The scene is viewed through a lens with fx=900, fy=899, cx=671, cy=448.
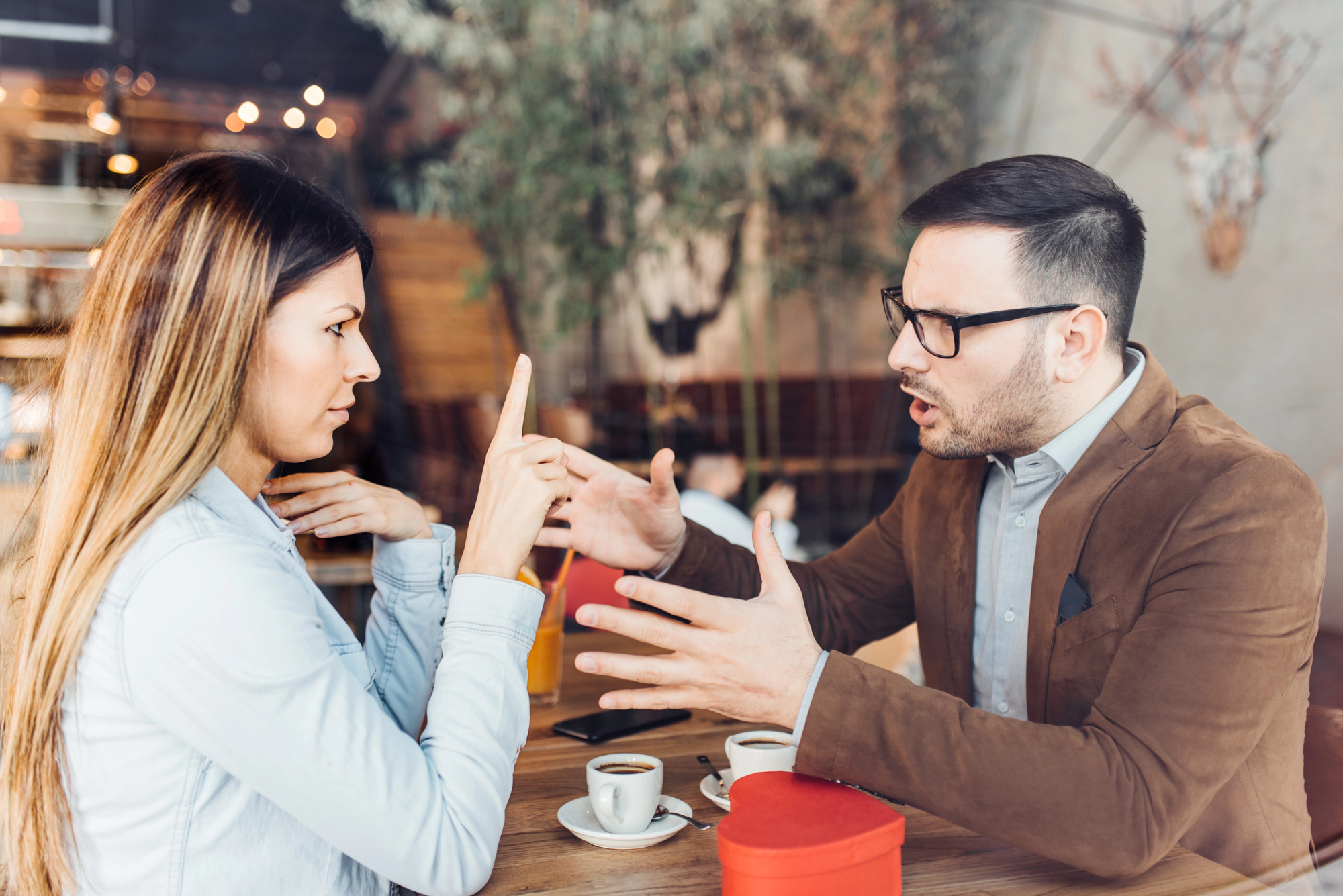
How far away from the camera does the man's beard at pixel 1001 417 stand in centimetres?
117

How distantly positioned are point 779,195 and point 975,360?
353 cm

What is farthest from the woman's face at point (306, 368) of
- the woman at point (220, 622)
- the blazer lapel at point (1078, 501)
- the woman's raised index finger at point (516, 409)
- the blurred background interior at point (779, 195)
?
the blurred background interior at point (779, 195)

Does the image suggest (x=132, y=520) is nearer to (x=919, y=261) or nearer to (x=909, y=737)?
(x=909, y=737)

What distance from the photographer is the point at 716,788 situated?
→ 3.36 feet

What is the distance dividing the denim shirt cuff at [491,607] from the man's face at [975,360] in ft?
2.06

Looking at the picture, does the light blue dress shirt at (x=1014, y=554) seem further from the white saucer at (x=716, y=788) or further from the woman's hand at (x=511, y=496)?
the woman's hand at (x=511, y=496)

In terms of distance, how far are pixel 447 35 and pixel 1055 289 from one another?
12.7ft

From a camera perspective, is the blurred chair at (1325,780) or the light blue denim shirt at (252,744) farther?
the blurred chair at (1325,780)

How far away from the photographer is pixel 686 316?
504 cm

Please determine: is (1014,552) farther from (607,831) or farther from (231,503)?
(231,503)

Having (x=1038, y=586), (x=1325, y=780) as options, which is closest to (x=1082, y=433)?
(x=1038, y=586)

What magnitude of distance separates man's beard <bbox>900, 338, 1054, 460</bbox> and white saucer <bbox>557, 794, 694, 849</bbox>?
0.60m

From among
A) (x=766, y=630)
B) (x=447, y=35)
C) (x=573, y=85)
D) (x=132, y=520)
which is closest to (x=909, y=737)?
(x=766, y=630)

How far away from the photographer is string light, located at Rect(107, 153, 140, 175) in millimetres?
5418
